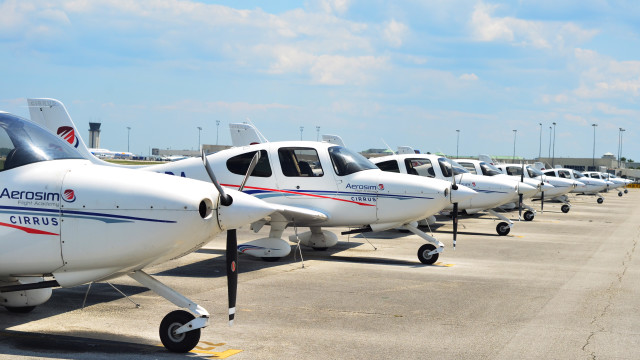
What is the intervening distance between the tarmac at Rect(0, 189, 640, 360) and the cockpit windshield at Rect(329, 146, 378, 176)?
1800 millimetres

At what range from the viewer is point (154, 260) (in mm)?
6734

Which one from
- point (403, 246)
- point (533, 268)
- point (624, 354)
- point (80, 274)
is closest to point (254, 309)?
point (80, 274)

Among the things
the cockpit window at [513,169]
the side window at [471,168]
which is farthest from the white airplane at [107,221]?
the cockpit window at [513,169]

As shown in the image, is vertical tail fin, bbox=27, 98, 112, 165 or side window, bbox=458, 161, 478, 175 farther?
side window, bbox=458, 161, 478, 175

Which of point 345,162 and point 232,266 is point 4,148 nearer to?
point 232,266

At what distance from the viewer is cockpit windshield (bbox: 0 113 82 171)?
22.7 feet

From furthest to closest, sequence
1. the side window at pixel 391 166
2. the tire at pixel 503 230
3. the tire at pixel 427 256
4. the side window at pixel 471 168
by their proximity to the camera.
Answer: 1. the side window at pixel 471 168
2. the tire at pixel 503 230
3. the side window at pixel 391 166
4. the tire at pixel 427 256

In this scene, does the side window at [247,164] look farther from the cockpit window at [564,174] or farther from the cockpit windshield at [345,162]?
the cockpit window at [564,174]

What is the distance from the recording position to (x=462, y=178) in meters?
21.2

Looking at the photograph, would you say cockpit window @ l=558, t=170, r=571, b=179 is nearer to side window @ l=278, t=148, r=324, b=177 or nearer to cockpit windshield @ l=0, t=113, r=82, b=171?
side window @ l=278, t=148, r=324, b=177

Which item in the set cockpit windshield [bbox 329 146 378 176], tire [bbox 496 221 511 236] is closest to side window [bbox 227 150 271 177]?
cockpit windshield [bbox 329 146 378 176]

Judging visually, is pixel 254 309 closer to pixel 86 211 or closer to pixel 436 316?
pixel 436 316

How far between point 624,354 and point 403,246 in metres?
9.84

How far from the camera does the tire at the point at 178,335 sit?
266 inches
